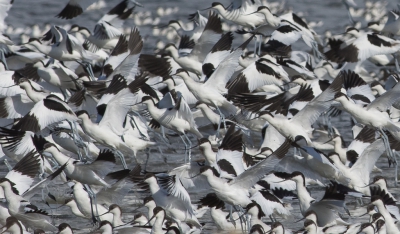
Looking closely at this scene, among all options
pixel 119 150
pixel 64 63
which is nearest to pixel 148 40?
pixel 64 63

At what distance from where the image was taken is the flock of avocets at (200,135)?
28.3 ft

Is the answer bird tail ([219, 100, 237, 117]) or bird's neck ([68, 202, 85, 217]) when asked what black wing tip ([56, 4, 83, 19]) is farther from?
bird's neck ([68, 202, 85, 217])

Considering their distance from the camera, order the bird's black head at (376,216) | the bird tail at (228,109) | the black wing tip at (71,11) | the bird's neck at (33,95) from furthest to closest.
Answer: the black wing tip at (71,11) < the bird tail at (228,109) < the bird's neck at (33,95) < the bird's black head at (376,216)

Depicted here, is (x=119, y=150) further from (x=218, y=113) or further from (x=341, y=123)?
(x=341, y=123)

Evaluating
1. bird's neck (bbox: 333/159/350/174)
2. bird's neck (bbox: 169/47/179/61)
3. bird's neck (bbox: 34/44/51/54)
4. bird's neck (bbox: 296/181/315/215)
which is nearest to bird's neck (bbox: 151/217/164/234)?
bird's neck (bbox: 296/181/315/215)

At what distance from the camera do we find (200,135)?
11.6 m

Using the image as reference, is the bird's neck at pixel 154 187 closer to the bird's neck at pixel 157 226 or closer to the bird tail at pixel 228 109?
the bird's neck at pixel 157 226

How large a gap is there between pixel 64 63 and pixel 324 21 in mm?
12433

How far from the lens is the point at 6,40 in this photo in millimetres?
13562

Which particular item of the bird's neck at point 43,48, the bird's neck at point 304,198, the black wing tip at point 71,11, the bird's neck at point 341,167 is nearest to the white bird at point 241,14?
the black wing tip at point 71,11

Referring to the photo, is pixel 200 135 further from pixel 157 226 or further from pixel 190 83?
pixel 157 226

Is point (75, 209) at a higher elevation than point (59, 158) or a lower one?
lower

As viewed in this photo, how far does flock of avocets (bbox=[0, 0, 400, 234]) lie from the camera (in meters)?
8.64

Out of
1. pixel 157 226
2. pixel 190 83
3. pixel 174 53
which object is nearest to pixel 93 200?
pixel 157 226
